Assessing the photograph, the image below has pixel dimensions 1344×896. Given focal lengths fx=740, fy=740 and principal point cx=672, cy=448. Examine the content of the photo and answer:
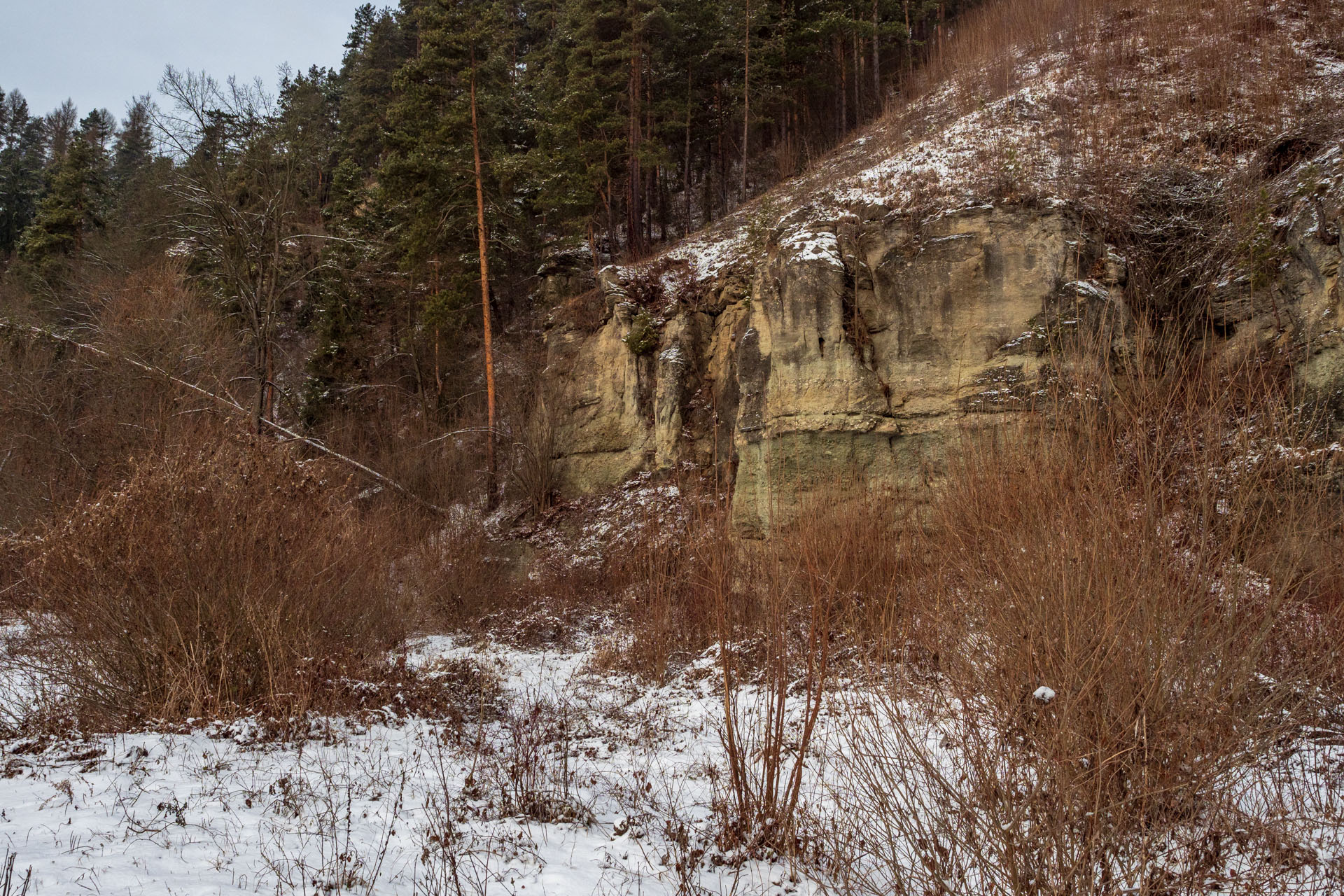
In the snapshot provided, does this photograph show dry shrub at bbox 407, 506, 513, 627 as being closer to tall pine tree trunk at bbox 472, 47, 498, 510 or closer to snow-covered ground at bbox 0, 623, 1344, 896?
tall pine tree trunk at bbox 472, 47, 498, 510

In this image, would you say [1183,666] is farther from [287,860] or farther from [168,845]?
[168,845]

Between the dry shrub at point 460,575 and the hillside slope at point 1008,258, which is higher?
the hillside slope at point 1008,258

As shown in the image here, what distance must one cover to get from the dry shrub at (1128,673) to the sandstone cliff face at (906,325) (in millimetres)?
6147

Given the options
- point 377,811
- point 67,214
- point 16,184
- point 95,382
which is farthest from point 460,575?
point 16,184

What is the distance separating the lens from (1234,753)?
319 centimetres

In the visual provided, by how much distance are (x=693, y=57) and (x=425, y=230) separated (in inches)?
463

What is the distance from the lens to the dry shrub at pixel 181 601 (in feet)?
21.3

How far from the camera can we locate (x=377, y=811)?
5.05 meters

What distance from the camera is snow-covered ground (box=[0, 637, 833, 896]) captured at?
3998mm

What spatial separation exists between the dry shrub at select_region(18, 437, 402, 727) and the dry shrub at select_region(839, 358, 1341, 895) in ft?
18.4

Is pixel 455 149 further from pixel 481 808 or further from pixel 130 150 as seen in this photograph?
pixel 130 150

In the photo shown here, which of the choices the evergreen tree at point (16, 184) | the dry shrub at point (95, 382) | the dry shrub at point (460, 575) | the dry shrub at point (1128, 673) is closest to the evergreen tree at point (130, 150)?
the evergreen tree at point (16, 184)

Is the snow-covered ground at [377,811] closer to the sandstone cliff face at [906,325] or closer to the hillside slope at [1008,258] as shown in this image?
the hillside slope at [1008,258]

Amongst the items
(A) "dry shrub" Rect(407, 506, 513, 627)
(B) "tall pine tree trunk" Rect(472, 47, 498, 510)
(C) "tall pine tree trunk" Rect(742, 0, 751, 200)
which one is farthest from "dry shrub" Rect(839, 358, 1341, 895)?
(C) "tall pine tree trunk" Rect(742, 0, 751, 200)
